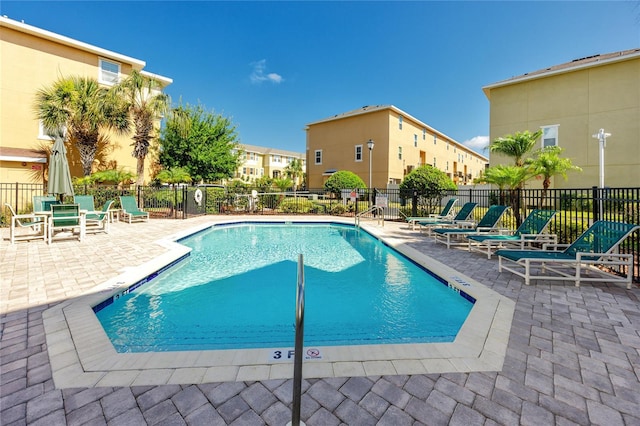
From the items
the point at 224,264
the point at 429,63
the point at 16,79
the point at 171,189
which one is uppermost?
the point at 429,63

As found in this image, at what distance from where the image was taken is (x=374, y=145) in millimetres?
27938

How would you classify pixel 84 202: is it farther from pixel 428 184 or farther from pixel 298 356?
pixel 428 184

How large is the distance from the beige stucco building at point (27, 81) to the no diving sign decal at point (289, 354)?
69.1ft

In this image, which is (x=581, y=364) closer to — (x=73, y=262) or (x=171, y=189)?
(x=73, y=262)

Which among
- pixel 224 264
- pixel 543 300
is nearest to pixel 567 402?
pixel 543 300

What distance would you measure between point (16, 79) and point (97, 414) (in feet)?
76.7

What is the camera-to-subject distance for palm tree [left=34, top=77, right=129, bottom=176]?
1536cm

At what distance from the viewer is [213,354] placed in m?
2.61

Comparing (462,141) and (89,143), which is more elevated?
(462,141)

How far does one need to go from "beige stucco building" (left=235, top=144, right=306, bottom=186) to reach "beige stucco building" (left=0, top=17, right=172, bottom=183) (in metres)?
32.2

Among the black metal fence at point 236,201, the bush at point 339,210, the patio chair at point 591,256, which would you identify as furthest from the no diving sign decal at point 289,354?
the bush at point 339,210

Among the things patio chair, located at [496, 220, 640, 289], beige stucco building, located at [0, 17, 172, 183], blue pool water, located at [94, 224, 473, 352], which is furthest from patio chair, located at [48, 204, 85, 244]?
beige stucco building, located at [0, 17, 172, 183]

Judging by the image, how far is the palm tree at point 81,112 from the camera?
15359 mm

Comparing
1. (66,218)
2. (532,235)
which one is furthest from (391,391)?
(66,218)
